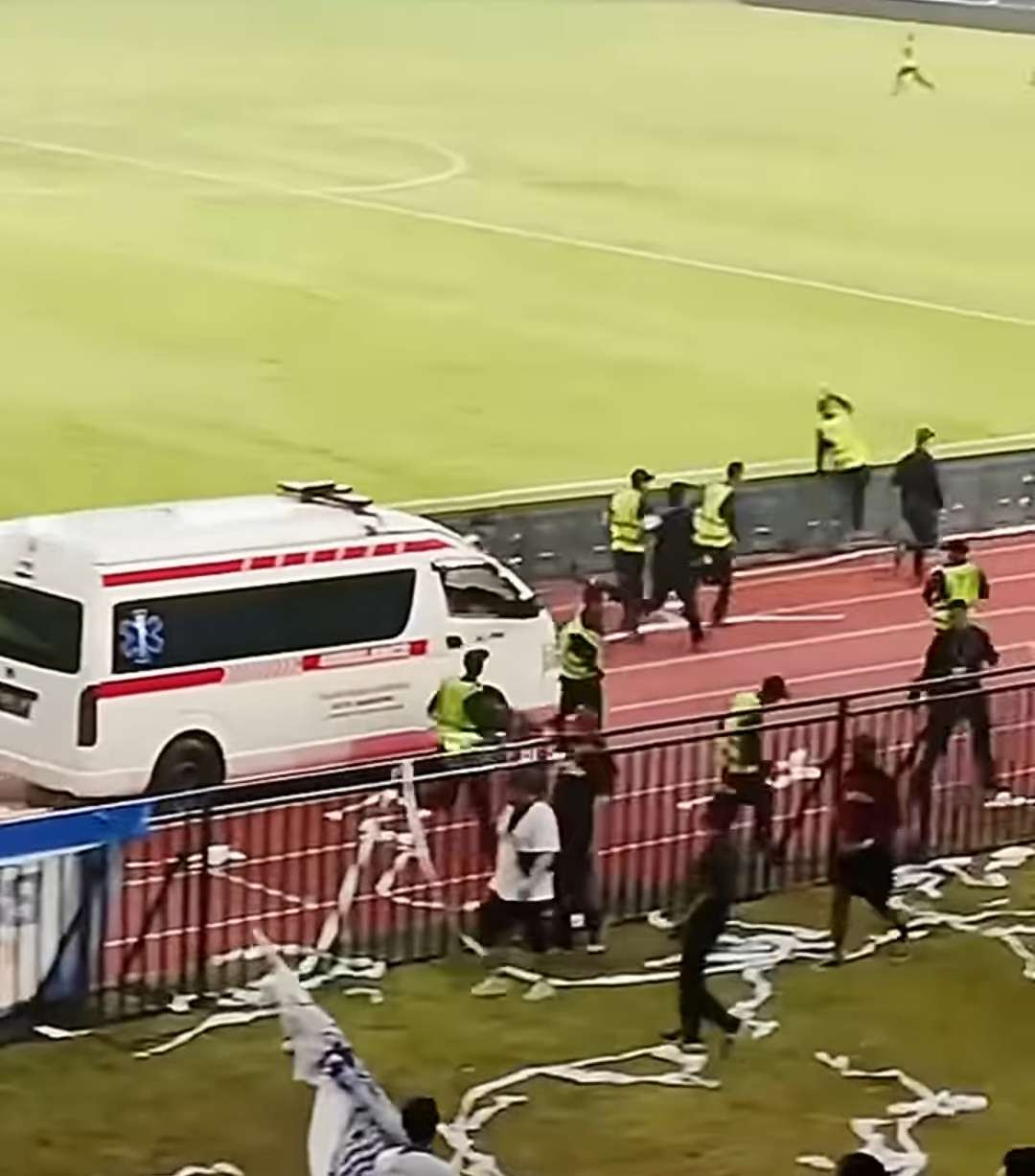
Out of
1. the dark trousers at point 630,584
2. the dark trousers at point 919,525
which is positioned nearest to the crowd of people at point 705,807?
the dark trousers at point 630,584

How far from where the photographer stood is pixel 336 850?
643 inches

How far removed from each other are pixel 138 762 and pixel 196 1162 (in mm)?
5457

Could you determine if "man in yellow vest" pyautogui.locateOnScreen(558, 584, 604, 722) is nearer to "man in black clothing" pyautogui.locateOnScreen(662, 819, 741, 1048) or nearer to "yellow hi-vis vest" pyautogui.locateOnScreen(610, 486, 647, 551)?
"yellow hi-vis vest" pyautogui.locateOnScreen(610, 486, 647, 551)

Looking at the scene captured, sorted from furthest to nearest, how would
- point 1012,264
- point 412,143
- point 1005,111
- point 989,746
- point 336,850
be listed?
point 1005,111, point 412,143, point 1012,264, point 989,746, point 336,850

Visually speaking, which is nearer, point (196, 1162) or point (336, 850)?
point (196, 1162)

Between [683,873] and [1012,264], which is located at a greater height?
[1012,264]

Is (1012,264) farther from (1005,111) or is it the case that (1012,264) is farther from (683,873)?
(683,873)

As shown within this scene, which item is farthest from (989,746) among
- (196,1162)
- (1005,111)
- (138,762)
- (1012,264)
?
(1005,111)

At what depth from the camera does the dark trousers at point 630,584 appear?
24.2 m

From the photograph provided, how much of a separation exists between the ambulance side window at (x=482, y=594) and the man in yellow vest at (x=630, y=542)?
3.49 meters

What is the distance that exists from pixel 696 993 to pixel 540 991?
1.10 metres

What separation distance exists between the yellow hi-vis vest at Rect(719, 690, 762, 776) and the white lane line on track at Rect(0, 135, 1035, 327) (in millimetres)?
26668

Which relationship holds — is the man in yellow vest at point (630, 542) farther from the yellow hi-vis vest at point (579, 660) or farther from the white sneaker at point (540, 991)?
the white sneaker at point (540, 991)

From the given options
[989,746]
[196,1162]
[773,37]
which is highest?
[773,37]
